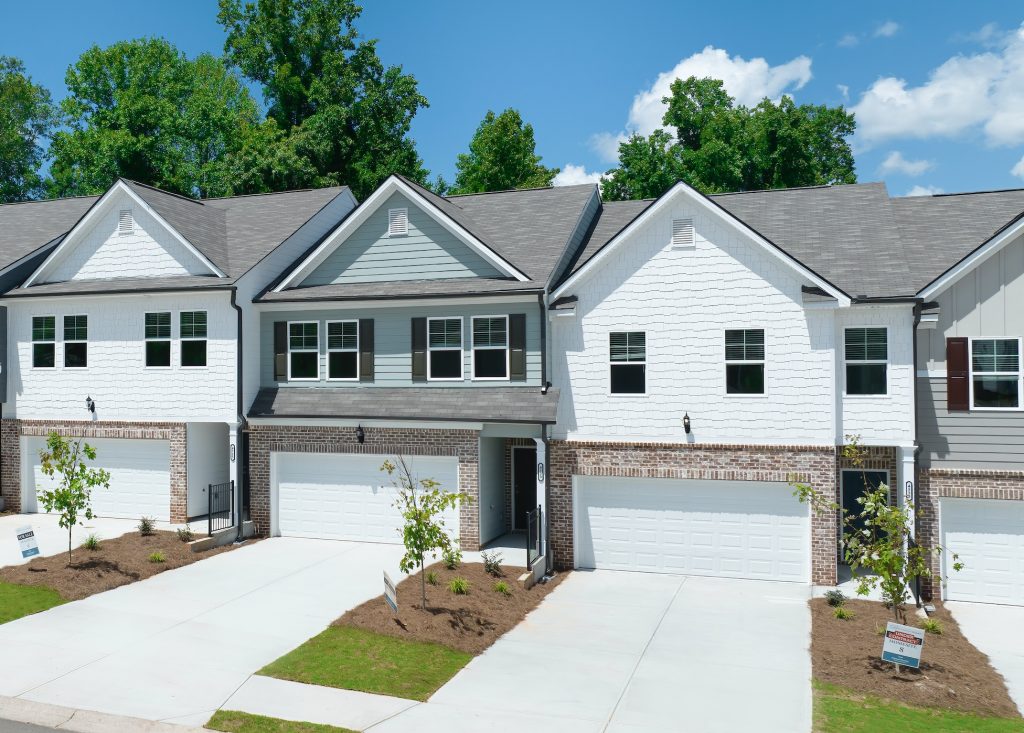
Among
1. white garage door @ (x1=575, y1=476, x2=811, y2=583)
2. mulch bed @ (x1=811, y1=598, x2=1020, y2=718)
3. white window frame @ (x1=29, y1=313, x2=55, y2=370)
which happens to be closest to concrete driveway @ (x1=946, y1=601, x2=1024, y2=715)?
mulch bed @ (x1=811, y1=598, x2=1020, y2=718)

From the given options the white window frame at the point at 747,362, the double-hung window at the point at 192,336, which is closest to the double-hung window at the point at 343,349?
the double-hung window at the point at 192,336

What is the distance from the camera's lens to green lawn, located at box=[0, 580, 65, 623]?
45.4ft

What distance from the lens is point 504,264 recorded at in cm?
1881

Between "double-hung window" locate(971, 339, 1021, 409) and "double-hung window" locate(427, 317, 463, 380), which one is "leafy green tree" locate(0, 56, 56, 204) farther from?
"double-hung window" locate(971, 339, 1021, 409)

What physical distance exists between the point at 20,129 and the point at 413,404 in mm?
45483

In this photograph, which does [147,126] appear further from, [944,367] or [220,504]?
[944,367]

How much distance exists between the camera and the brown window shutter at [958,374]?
1577 centimetres

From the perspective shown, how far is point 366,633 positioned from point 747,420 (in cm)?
878

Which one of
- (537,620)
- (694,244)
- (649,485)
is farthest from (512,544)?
(694,244)

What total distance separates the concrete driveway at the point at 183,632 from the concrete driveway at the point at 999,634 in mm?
10565

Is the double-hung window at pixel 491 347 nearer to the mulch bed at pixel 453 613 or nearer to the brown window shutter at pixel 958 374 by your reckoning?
the mulch bed at pixel 453 613

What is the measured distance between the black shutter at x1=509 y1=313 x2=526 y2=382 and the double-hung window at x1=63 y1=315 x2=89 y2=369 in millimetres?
11860

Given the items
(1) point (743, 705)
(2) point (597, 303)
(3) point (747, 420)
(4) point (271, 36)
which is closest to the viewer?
(1) point (743, 705)

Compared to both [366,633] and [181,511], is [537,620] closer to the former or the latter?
[366,633]
